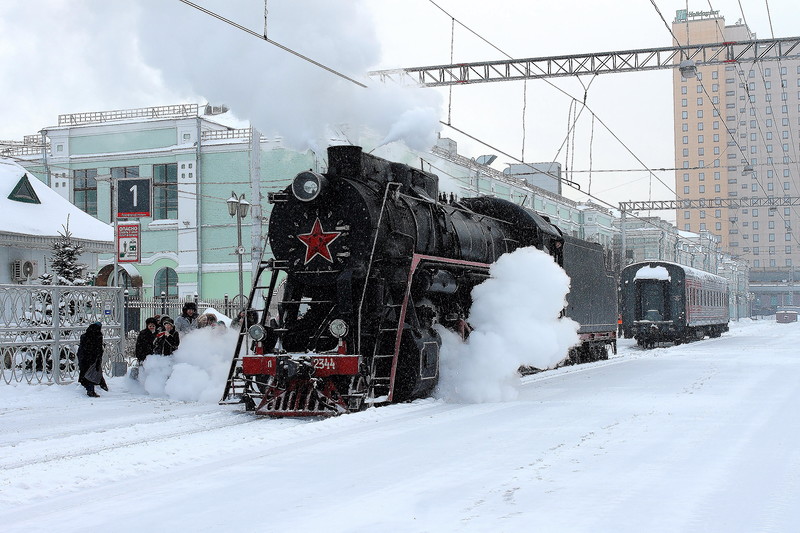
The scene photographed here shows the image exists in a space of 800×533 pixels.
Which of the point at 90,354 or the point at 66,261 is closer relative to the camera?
the point at 90,354

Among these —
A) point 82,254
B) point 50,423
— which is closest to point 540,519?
point 50,423

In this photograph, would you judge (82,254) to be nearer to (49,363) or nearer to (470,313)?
(49,363)

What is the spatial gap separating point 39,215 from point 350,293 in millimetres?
13902

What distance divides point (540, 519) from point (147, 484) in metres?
3.13

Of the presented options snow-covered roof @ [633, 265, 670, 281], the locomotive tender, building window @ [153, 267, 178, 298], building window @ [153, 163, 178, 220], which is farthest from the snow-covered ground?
building window @ [153, 163, 178, 220]

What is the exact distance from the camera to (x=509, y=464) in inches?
306

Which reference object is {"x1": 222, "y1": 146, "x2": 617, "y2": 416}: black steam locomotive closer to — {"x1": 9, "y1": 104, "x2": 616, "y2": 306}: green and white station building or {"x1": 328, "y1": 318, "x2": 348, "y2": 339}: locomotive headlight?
{"x1": 328, "y1": 318, "x2": 348, "y2": 339}: locomotive headlight

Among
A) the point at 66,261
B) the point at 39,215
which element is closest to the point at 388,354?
the point at 66,261

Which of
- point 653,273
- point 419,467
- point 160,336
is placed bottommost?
point 419,467

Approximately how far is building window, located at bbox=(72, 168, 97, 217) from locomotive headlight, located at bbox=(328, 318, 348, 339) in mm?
31262

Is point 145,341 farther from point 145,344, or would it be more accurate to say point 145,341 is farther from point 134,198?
point 134,198

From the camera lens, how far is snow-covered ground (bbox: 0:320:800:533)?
235 inches

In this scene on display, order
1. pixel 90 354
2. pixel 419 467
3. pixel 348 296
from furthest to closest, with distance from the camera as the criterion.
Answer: pixel 90 354 → pixel 348 296 → pixel 419 467

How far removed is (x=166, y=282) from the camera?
3956 cm
